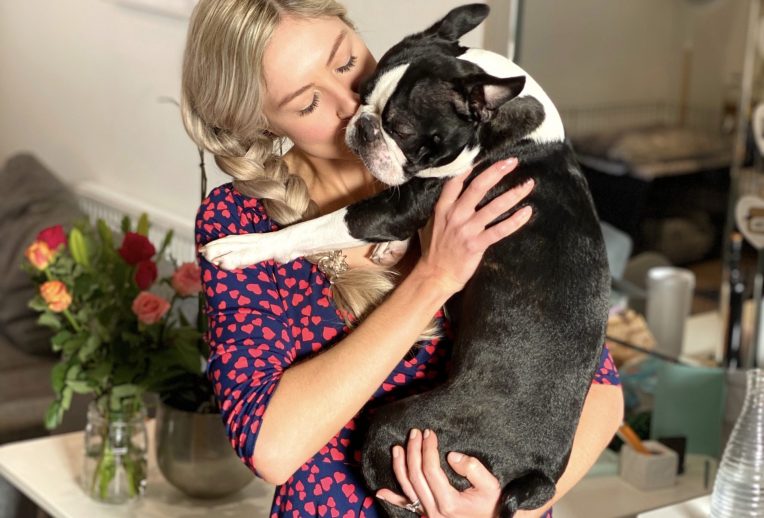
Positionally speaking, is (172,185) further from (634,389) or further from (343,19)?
(343,19)

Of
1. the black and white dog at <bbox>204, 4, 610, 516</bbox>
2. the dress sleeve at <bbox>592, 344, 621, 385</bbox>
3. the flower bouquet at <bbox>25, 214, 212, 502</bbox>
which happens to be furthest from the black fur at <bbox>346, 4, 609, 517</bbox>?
the flower bouquet at <bbox>25, 214, 212, 502</bbox>

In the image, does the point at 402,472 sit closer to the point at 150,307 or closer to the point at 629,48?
the point at 150,307

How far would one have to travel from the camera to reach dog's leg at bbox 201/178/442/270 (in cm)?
129

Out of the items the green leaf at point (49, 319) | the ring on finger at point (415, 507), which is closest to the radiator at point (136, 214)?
the green leaf at point (49, 319)

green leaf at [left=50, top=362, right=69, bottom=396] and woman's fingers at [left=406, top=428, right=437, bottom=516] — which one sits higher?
woman's fingers at [left=406, top=428, right=437, bottom=516]

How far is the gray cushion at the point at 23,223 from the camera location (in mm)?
3465

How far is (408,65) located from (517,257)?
0.85 feet

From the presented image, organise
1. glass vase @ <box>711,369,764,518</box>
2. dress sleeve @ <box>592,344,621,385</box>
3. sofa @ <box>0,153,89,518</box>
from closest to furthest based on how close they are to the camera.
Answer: dress sleeve @ <box>592,344,621,385</box>
glass vase @ <box>711,369,764,518</box>
sofa @ <box>0,153,89,518</box>

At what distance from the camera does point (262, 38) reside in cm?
128

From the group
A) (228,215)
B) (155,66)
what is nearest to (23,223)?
(155,66)

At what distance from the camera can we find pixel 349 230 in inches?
51.1

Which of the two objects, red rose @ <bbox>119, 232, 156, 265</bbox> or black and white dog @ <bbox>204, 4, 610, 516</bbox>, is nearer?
black and white dog @ <bbox>204, 4, 610, 516</bbox>

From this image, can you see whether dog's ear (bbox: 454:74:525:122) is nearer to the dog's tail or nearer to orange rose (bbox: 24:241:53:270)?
the dog's tail

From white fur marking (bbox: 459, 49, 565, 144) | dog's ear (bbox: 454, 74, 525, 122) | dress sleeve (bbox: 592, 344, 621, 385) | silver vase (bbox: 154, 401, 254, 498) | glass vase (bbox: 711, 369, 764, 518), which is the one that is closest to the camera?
dog's ear (bbox: 454, 74, 525, 122)
